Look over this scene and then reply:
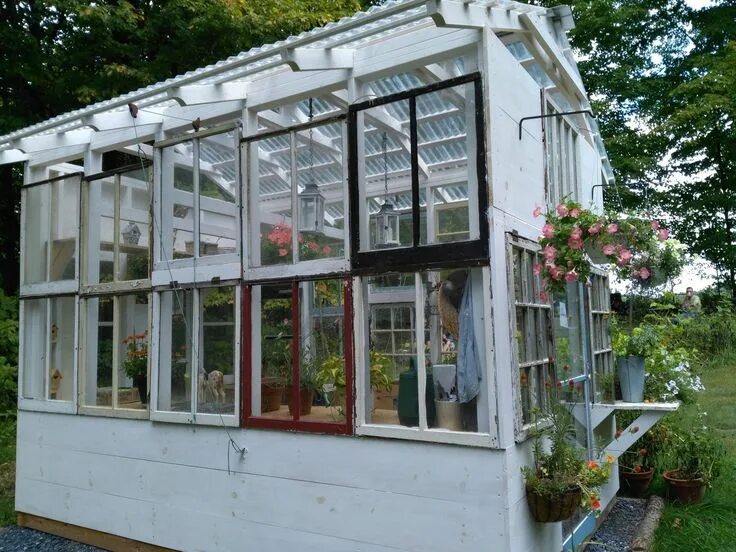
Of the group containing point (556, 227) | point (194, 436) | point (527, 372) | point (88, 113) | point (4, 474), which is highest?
point (88, 113)

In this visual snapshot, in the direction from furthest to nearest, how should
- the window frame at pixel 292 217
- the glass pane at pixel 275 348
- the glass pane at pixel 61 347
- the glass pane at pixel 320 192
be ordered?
the glass pane at pixel 61 347 → the glass pane at pixel 275 348 → the glass pane at pixel 320 192 → the window frame at pixel 292 217

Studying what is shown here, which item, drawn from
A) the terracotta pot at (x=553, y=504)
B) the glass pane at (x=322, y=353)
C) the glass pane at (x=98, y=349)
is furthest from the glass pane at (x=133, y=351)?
the terracotta pot at (x=553, y=504)

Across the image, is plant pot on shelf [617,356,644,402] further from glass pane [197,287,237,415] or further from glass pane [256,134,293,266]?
glass pane [197,287,237,415]

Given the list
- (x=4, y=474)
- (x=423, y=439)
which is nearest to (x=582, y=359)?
(x=423, y=439)

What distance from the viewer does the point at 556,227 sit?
154 inches

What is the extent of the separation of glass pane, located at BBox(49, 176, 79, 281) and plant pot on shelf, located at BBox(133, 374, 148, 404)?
1.27 metres

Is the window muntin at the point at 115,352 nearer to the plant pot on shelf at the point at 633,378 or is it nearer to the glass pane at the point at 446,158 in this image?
the glass pane at the point at 446,158

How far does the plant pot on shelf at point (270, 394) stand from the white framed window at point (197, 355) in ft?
0.62

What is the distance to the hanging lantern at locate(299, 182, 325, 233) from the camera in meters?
4.38

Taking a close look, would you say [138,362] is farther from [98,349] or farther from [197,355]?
[197,355]

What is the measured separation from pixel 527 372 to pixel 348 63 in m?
2.35

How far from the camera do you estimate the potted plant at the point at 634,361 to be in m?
5.01

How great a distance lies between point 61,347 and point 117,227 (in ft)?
4.48

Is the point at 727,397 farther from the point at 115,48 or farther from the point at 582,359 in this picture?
the point at 115,48
